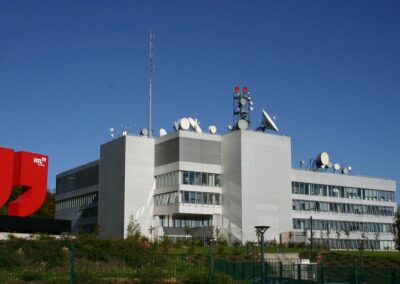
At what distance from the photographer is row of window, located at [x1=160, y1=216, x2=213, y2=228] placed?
308ft

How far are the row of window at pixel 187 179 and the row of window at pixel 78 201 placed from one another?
49.5 feet

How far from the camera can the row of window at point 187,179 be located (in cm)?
9150

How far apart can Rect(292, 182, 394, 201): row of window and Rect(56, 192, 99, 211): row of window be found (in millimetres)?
31971

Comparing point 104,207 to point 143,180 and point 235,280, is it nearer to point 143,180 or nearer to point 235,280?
point 143,180

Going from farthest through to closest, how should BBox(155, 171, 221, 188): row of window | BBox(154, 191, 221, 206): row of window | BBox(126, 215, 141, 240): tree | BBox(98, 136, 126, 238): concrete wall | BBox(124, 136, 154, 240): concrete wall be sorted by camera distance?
1. BBox(98, 136, 126, 238): concrete wall
2. BBox(124, 136, 154, 240): concrete wall
3. BBox(155, 171, 221, 188): row of window
4. BBox(154, 191, 221, 206): row of window
5. BBox(126, 215, 141, 240): tree

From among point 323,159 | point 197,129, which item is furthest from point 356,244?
point 197,129

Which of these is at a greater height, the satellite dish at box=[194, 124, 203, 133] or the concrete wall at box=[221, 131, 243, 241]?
the satellite dish at box=[194, 124, 203, 133]

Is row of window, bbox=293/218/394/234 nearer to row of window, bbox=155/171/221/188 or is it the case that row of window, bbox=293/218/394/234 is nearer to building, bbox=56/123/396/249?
building, bbox=56/123/396/249

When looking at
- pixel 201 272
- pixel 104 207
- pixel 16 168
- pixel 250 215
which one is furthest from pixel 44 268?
pixel 104 207

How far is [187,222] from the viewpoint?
94812mm

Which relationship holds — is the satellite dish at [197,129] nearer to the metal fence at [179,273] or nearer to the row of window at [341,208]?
the row of window at [341,208]

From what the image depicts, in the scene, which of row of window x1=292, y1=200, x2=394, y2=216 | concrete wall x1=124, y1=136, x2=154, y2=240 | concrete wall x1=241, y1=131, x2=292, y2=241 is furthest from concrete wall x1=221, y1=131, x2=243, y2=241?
row of window x1=292, y1=200, x2=394, y2=216

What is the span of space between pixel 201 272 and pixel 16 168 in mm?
28155

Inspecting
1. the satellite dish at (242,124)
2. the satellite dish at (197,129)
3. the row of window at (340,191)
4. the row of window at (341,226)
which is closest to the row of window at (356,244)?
the row of window at (341,226)
